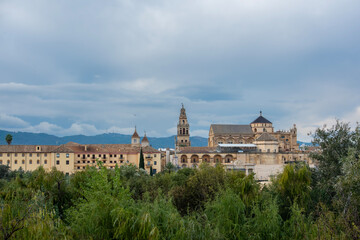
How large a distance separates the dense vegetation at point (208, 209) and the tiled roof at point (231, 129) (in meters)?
59.3

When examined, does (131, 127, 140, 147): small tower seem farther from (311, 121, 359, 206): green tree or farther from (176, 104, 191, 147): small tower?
(311, 121, 359, 206): green tree

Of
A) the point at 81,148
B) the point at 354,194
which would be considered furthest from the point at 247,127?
the point at 354,194

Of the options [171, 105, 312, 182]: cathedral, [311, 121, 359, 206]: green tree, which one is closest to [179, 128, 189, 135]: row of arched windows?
[171, 105, 312, 182]: cathedral

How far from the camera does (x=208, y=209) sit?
17.4m

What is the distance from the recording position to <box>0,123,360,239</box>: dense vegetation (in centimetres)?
1104

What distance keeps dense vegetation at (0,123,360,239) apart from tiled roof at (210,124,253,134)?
59293mm

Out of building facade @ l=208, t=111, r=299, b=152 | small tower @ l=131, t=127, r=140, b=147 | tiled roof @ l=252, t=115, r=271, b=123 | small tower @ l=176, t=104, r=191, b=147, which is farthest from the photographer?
small tower @ l=176, t=104, r=191, b=147

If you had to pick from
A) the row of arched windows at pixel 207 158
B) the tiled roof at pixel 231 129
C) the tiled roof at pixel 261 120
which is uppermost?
the tiled roof at pixel 261 120

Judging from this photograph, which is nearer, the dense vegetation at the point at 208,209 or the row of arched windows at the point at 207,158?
the dense vegetation at the point at 208,209

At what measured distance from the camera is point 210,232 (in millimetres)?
12539

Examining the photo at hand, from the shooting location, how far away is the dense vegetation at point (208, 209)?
11.0 m

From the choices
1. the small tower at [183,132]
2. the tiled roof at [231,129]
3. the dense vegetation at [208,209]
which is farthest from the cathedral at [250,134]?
the dense vegetation at [208,209]

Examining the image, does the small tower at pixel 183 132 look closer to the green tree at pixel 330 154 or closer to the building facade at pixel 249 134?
the building facade at pixel 249 134

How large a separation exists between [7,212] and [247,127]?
8288cm
